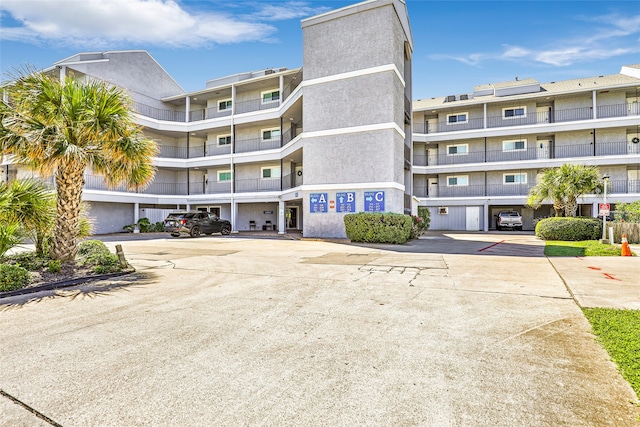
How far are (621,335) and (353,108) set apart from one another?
58.7 ft

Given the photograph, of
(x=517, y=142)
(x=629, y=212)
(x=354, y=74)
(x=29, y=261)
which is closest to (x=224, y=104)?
(x=354, y=74)

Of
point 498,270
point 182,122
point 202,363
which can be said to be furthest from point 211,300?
point 182,122

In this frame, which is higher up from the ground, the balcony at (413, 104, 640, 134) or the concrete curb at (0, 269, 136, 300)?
the balcony at (413, 104, 640, 134)

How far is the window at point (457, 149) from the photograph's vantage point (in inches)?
1326

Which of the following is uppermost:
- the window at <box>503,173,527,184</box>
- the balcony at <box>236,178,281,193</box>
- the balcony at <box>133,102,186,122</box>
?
the balcony at <box>133,102,186,122</box>

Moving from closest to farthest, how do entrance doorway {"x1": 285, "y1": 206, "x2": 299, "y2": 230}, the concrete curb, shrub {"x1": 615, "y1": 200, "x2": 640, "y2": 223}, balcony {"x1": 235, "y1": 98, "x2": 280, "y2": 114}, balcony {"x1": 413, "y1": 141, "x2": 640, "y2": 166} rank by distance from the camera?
the concrete curb < shrub {"x1": 615, "y1": 200, "x2": 640, "y2": 223} < balcony {"x1": 413, "y1": 141, "x2": 640, "y2": 166} < balcony {"x1": 235, "y1": 98, "x2": 280, "y2": 114} < entrance doorway {"x1": 285, "y1": 206, "x2": 299, "y2": 230}

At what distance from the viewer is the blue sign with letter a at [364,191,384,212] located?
19219 mm

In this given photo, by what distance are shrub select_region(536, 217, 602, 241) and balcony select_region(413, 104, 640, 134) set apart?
15.5 m

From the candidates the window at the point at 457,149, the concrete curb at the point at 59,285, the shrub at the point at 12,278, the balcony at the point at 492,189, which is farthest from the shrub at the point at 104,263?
the window at the point at 457,149

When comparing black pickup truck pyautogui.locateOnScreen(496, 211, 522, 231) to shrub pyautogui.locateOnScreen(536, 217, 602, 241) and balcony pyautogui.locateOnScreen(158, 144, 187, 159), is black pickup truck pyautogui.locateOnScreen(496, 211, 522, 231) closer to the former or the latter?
shrub pyautogui.locateOnScreen(536, 217, 602, 241)

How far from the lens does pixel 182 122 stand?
31609 millimetres

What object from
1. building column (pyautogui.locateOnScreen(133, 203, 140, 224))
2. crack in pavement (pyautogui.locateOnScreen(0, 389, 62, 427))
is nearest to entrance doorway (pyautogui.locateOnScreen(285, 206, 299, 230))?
building column (pyautogui.locateOnScreen(133, 203, 140, 224))

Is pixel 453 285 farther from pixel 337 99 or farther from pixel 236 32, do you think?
pixel 337 99

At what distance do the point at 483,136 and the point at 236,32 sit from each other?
1035 inches
